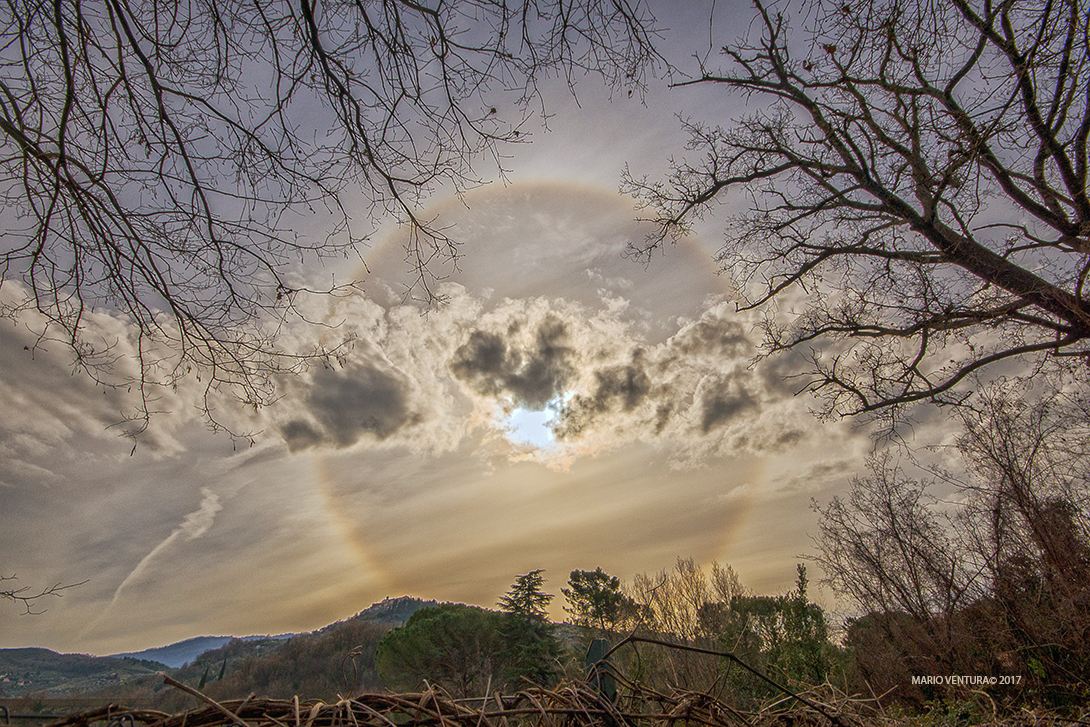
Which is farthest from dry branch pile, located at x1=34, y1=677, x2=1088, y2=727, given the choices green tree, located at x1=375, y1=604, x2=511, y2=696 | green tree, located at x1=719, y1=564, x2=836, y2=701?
green tree, located at x1=375, y1=604, x2=511, y2=696

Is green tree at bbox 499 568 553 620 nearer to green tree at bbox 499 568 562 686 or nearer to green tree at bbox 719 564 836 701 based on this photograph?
green tree at bbox 499 568 562 686

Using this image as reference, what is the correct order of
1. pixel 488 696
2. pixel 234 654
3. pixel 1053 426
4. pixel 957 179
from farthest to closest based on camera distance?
pixel 234 654 → pixel 1053 426 → pixel 957 179 → pixel 488 696

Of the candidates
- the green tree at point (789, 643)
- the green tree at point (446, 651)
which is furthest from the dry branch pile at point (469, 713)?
the green tree at point (446, 651)

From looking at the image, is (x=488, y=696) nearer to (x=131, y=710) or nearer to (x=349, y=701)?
(x=349, y=701)

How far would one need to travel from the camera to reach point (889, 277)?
7.92 metres

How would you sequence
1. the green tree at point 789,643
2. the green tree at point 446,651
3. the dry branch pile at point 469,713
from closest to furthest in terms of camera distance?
the dry branch pile at point 469,713 → the green tree at point 789,643 → the green tree at point 446,651

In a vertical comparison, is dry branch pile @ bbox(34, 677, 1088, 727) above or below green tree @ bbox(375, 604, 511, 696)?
below

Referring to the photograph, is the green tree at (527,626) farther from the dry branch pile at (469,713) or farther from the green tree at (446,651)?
the dry branch pile at (469,713)

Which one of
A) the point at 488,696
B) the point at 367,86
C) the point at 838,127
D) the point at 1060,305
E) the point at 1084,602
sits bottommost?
the point at 488,696

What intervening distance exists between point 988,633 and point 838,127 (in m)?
8.47

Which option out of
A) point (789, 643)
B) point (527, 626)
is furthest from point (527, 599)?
point (789, 643)

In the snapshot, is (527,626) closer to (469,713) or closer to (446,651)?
(446,651)

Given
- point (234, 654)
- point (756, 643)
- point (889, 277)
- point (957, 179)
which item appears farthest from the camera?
point (234, 654)

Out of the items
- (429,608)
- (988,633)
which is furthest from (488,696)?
(429,608)
